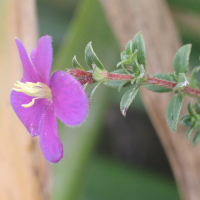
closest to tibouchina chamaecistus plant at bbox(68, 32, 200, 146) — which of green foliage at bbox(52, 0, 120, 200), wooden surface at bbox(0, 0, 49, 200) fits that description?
wooden surface at bbox(0, 0, 49, 200)

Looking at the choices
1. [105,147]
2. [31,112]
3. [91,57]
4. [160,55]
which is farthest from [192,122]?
[105,147]

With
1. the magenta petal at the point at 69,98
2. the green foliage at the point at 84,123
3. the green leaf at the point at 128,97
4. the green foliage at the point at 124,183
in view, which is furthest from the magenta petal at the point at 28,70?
the green foliage at the point at 124,183

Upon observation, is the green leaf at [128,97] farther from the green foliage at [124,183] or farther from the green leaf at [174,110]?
the green foliage at [124,183]

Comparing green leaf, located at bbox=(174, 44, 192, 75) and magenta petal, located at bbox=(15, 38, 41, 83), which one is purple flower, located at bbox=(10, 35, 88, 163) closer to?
magenta petal, located at bbox=(15, 38, 41, 83)

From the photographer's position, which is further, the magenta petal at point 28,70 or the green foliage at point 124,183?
the green foliage at point 124,183

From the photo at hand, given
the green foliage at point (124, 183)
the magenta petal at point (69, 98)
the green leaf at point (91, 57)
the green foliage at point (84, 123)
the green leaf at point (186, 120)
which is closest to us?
the magenta petal at point (69, 98)

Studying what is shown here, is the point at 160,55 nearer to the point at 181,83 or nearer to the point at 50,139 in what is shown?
the point at 181,83

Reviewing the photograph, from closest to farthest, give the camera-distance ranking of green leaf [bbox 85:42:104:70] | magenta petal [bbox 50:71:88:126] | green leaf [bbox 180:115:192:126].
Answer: magenta petal [bbox 50:71:88:126], green leaf [bbox 85:42:104:70], green leaf [bbox 180:115:192:126]

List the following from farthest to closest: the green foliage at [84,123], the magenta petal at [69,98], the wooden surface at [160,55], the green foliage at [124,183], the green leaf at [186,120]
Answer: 1. the green foliage at [124,183]
2. the green foliage at [84,123]
3. the wooden surface at [160,55]
4. the green leaf at [186,120]
5. the magenta petal at [69,98]
